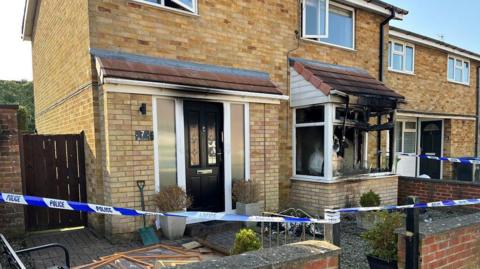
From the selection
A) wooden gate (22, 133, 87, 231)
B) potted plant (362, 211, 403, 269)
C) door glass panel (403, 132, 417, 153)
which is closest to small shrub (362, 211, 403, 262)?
potted plant (362, 211, 403, 269)

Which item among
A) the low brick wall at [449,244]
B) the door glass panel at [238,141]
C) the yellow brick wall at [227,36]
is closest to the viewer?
the low brick wall at [449,244]

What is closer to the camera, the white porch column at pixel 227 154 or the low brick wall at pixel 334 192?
the white porch column at pixel 227 154

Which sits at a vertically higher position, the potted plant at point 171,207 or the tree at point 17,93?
the tree at point 17,93

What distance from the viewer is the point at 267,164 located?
6309 mm

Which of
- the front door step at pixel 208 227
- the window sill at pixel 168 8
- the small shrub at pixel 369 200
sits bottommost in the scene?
the front door step at pixel 208 227

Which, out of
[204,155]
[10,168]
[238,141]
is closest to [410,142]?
[238,141]

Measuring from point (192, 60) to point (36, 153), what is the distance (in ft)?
10.2

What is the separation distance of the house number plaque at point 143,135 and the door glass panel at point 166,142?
15cm

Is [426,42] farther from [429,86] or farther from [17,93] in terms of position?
[17,93]

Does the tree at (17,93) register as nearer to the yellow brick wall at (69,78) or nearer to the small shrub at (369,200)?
the yellow brick wall at (69,78)

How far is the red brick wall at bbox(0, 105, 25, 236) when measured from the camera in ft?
15.7

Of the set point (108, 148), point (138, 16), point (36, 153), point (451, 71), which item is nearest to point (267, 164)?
point (108, 148)

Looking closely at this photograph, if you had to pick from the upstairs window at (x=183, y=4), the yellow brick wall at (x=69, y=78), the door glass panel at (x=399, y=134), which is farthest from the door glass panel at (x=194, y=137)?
the door glass panel at (x=399, y=134)

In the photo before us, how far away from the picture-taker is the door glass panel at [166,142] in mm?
5125
